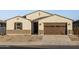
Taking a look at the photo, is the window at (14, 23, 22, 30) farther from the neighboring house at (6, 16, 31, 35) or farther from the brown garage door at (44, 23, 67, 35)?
the brown garage door at (44, 23, 67, 35)

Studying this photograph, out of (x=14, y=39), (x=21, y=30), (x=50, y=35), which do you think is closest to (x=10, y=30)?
(x=21, y=30)

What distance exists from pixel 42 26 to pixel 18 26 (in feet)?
9.80

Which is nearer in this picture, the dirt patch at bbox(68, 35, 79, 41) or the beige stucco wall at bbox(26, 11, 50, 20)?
the dirt patch at bbox(68, 35, 79, 41)

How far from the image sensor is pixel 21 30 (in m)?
23.8

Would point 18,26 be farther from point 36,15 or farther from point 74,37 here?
point 74,37

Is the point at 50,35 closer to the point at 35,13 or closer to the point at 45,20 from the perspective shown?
the point at 45,20

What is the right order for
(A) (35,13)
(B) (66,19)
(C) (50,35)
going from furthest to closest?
(A) (35,13) → (B) (66,19) → (C) (50,35)

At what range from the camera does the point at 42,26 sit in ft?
82.2

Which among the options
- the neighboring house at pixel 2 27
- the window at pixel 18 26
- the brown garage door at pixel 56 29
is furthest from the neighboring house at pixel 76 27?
the neighboring house at pixel 2 27

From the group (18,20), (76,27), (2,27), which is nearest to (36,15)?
(18,20)

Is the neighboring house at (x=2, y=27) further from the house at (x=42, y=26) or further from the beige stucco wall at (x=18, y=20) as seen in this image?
the beige stucco wall at (x=18, y=20)

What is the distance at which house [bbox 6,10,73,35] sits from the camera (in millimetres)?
23366

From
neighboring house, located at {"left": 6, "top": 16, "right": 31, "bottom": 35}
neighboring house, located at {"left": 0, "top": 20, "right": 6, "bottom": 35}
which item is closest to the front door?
neighboring house, located at {"left": 6, "top": 16, "right": 31, "bottom": 35}

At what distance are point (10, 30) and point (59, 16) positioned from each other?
5.91 metres
